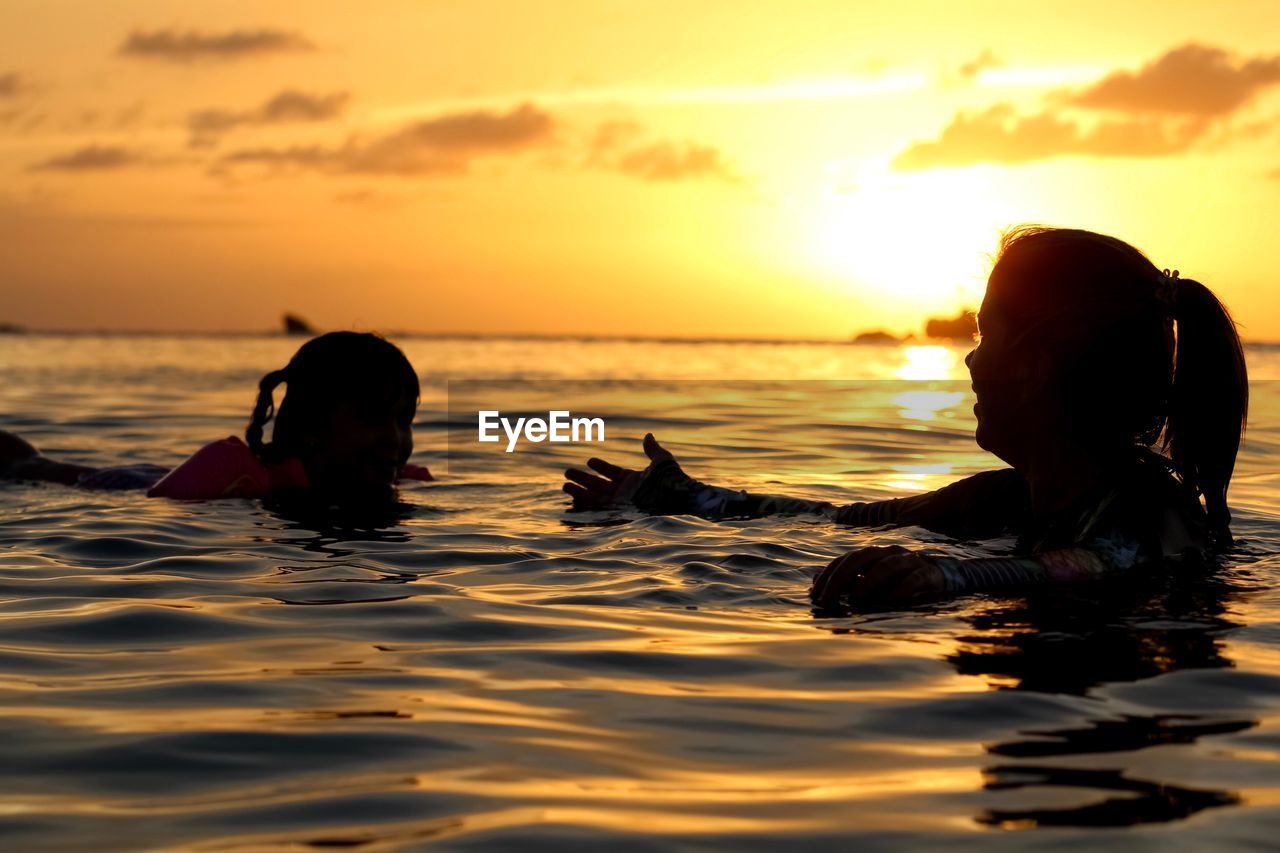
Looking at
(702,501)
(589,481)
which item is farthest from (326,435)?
(702,501)

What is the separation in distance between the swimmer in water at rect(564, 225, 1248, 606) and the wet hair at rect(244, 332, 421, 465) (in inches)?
136

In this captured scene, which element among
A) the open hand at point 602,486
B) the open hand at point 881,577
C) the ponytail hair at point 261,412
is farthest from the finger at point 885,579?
the ponytail hair at point 261,412

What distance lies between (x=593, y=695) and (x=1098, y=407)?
239 cm

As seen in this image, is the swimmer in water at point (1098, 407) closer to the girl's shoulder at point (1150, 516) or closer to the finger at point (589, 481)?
the girl's shoulder at point (1150, 516)

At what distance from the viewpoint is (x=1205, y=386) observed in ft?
15.4

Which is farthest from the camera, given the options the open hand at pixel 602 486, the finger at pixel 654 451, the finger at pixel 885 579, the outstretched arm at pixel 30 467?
the outstretched arm at pixel 30 467

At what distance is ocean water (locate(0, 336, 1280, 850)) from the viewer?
2518 mm

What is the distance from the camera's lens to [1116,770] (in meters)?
2.78

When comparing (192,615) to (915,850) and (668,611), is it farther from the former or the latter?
(915,850)

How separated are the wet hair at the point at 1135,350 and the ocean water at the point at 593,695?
0.53 meters

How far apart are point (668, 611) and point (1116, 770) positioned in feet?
6.43

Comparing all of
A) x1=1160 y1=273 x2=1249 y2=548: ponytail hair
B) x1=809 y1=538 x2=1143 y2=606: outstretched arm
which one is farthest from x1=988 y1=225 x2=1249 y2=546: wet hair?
x1=809 y1=538 x2=1143 y2=606: outstretched arm

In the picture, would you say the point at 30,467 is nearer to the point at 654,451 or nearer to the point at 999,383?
the point at 654,451

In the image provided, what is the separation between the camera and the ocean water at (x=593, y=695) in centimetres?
252
